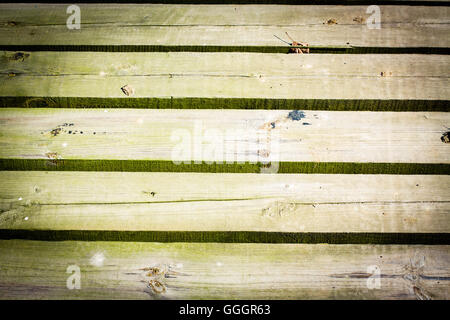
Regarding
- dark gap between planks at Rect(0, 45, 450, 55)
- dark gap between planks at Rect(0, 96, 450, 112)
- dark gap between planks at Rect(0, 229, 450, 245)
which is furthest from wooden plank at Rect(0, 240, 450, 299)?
dark gap between planks at Rect(0, 45, 450, 55)

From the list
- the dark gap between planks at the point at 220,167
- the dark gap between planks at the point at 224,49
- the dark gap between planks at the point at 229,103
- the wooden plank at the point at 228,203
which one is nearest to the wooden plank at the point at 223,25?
the dark gap between planks at the point at 224,49

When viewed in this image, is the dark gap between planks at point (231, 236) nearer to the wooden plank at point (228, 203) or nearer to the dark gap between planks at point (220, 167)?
the wooden plank at point (228, 203)

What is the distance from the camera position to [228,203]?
1457 millimetres

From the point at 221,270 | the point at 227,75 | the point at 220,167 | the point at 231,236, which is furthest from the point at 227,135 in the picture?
the point at 221,270

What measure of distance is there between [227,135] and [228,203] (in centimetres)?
39

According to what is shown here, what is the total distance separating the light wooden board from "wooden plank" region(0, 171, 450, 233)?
50 centimetres

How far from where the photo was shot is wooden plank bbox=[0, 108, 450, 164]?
1485 millimetres

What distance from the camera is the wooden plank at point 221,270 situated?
4.61 feet

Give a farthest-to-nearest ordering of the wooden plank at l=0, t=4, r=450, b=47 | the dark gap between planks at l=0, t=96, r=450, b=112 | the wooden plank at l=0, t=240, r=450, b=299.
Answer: the wooden plank at l=0, t=4, r=450, b=47 < the dark gap between planks at l=0, t=96, r=450, b=112 < the wooden plank at l=0, t=240, r=450, b=299

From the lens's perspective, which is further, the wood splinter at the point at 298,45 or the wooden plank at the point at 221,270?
the wood splinter at the point at 298,45

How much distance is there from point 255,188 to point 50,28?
169 cm

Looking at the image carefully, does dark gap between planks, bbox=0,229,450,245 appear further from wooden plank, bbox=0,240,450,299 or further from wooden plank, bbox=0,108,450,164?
wooden plank, bbox=0,108,450,164

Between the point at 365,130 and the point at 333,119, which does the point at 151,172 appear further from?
the point at 365,130

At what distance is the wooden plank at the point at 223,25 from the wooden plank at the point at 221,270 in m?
1.26
